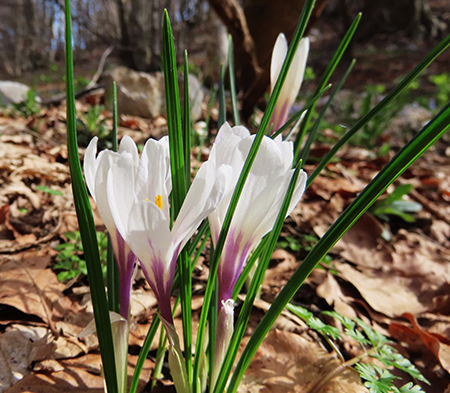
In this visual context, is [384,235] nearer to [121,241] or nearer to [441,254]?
[441,254]

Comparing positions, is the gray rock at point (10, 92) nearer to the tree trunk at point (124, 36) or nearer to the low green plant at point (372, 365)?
the tree trunk at point (124, 36)

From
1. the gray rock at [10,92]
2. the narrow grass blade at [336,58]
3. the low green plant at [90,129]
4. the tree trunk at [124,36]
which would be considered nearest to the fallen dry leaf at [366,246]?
the narrow grass blade at [336,58]

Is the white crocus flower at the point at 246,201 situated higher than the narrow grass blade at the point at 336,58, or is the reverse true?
the narrow grass blade at the point at 336,58

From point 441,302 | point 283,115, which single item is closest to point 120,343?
point 283,115

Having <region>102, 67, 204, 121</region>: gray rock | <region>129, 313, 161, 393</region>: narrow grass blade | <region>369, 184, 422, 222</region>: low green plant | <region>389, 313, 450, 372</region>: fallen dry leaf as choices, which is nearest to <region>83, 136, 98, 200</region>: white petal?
<region>129, 313, 161, 393</region>: narrow grass blade

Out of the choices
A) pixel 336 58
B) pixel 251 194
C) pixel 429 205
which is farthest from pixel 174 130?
pixel 429 205

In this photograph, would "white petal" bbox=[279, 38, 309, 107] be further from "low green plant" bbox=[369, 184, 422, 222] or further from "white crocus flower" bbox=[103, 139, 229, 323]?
"low green plant" bbox=[369, 184, 422, 222]
